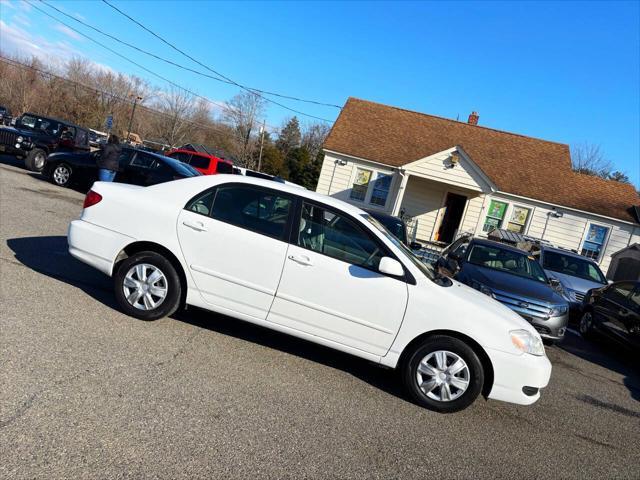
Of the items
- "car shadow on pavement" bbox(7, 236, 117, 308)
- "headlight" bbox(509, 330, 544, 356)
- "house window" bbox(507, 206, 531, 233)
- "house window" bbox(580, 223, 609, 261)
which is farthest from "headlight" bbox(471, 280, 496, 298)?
"house window" bbox(580, 223, 609, 261)

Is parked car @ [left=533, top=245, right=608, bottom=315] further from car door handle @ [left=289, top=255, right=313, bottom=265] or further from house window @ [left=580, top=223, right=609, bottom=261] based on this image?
house window @ [left=580, top=223, right=609, bottom=261]

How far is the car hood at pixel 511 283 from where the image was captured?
25.1ft

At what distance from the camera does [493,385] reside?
4.25 m

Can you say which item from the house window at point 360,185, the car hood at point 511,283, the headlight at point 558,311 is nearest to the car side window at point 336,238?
the car hood at point 511,283

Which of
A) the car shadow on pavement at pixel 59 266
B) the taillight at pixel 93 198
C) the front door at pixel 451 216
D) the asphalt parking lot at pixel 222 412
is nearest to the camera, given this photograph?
the asphalt parking lot at pixel 222 412

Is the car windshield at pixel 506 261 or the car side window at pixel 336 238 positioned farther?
the car windshield at pixel 506 261

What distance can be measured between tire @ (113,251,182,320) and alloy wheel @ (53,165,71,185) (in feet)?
31.0

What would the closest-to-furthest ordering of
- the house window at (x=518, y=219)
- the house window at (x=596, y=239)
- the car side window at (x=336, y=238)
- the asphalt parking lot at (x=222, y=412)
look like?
the asphalt parking lot at (x=222, y=412) < the car side window at (x=336, y=238) < the house window at (x=596, y=239) < the house window at (x=518, y=219)

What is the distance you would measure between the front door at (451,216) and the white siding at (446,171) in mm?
2407

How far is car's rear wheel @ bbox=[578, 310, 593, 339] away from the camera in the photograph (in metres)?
9.58

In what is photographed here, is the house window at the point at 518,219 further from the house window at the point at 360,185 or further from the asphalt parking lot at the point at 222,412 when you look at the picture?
the asphalt parking lot at the point at 222,412

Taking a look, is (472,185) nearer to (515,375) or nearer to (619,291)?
(619,291)

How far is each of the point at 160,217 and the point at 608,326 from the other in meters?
8.17

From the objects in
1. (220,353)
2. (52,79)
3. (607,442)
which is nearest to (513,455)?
(607,442)
